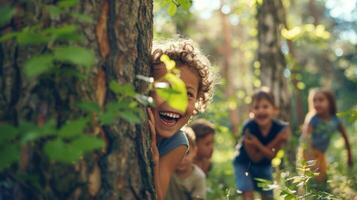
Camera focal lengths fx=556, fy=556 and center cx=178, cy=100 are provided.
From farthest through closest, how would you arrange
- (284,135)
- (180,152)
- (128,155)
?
(284,135) < (180,152) < (128,155)

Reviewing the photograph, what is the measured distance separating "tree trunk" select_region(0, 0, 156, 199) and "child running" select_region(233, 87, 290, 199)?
15.8 ft

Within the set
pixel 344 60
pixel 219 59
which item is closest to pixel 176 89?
pixel 219 59

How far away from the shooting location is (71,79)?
233cm

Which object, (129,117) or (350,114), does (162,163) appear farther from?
(129,117)

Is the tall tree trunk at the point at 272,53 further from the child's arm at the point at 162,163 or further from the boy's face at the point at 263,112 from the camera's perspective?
the child's arm at the point at 162,163

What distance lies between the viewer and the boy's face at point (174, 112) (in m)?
3.53

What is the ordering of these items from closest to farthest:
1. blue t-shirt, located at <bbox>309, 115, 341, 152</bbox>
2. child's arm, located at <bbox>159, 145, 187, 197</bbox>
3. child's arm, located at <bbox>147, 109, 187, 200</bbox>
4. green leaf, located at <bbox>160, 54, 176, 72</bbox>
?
green leaf, located at <bbox>160, 54, 176, 72</bbox>, child's arm, located at <bbox>147, 109, 187, 200</bbox>, child's arm, located at <bbox>159, 145, 187, 197</bbox>, blue t-shirt, located at <bbox>309, 115, 341, 152</bbox>

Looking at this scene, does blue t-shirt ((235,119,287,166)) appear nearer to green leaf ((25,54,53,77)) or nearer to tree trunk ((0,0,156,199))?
tree trunk ((0,0,156,199))

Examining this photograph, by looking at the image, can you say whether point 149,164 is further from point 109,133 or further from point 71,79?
point 71,79

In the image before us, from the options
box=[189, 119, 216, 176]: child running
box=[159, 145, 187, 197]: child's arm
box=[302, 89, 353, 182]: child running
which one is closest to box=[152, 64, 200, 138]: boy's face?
box=[159, 145, 187, 197]: child's arm

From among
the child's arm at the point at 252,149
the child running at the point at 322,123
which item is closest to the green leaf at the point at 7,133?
the child's arm at the point at 252,149

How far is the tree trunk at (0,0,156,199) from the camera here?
2.31 m

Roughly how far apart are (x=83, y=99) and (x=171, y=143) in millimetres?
1312

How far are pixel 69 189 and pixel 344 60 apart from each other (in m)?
40.6
